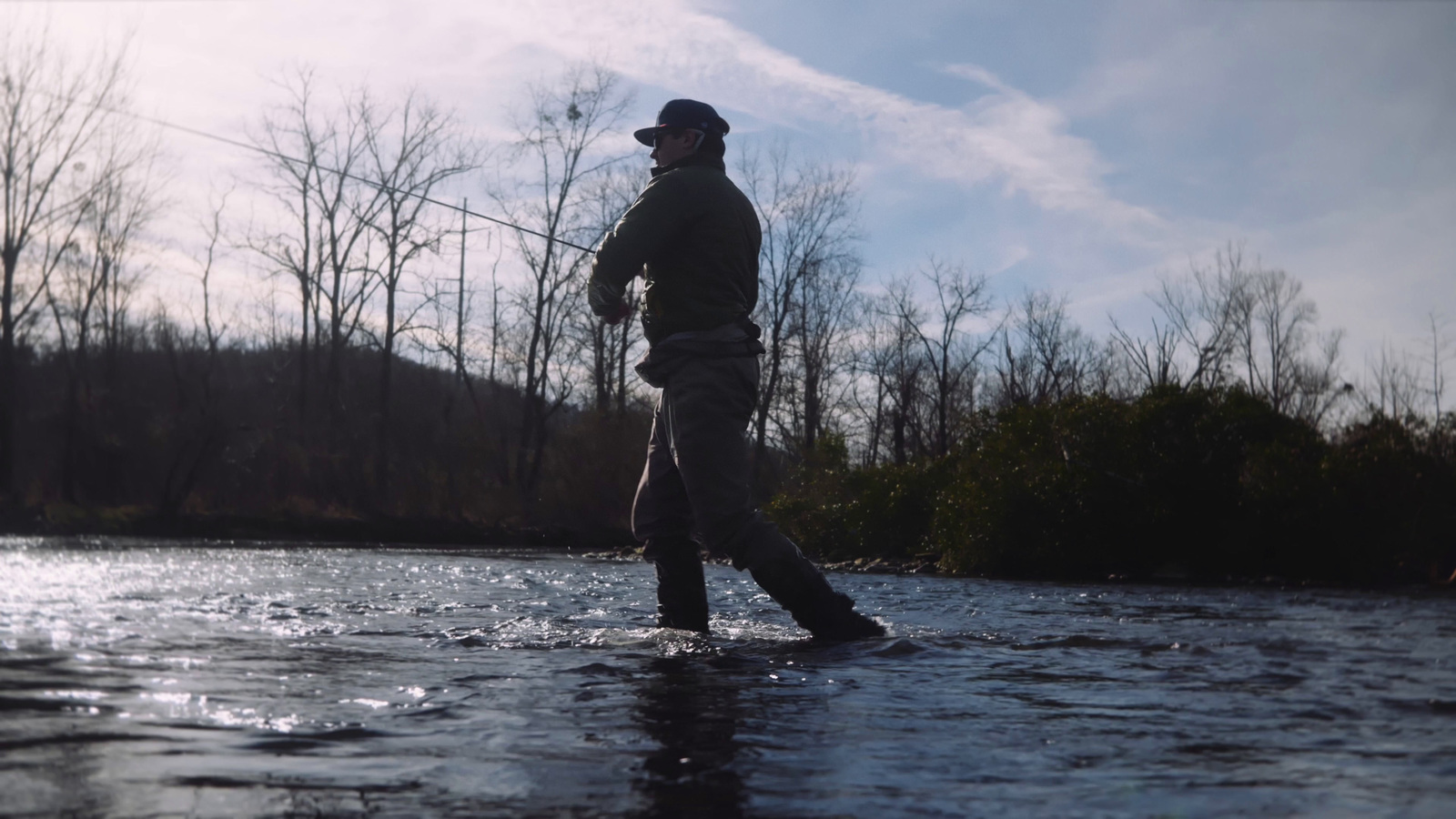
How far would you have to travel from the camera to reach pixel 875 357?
139 ft

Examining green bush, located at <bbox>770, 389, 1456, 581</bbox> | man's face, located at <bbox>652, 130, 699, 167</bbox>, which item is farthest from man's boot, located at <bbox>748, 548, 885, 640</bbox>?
green bush, located at <bbox>770, 389, 1456, 581</bbox>

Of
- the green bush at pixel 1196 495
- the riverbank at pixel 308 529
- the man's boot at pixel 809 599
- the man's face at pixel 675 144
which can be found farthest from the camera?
the riverbank at pixel 308 529

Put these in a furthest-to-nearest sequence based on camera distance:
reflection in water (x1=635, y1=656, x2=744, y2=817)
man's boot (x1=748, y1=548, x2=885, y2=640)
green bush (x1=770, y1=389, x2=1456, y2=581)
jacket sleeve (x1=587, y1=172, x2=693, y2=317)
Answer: green bush (x1=770, y1=389, x2=1456, y2=581), jacket sleeve (x1=587, y1=172, x2=693, y2=317), man's boot (x1=748, y1=548, x2=885, y2=640), reflection in water (x1=635, y1=656, x2=744, y2=817)

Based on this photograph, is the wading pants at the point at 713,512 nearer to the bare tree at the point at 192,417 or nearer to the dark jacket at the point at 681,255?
the dark jacket at the point at 681,255

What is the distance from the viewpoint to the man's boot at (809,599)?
13.4ft

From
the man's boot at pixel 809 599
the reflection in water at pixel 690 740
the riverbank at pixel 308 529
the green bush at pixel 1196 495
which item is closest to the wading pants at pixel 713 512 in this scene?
the man's boot at pixel 809 599

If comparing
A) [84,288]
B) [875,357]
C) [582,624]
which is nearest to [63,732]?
[582,624]

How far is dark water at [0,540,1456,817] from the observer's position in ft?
5.65

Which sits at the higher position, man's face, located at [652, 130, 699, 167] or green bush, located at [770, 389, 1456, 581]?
man's face, located at [652, 130, 699, 167]

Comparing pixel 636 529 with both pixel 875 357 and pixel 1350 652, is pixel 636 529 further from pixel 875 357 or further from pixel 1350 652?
pixel 875 357

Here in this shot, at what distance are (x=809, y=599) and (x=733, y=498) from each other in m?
0.45

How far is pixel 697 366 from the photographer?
4.27 m

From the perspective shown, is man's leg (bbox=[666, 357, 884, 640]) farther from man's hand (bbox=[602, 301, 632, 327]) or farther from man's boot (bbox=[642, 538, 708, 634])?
man's hand (bbox=[602, 301, 632, 327])

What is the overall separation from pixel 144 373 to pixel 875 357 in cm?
2434
